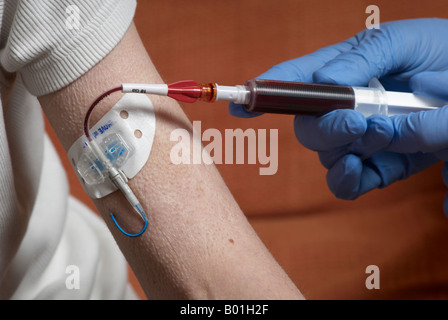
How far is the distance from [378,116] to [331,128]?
0.27 feet

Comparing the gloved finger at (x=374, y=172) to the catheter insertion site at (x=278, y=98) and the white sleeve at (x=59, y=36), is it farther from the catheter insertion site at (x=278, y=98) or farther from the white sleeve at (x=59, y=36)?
the white sleeve at (x=59, y=36)

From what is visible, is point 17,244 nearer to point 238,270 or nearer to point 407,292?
point 238,270

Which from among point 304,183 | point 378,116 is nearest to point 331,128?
point 378,116

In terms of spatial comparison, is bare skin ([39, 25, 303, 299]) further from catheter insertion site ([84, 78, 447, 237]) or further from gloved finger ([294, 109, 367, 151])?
gloved finger ([294, 109, 367, 151])

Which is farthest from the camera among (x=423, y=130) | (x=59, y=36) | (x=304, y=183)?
(x=304, y=183)

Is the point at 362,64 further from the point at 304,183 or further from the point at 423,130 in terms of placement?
the point at 304,183

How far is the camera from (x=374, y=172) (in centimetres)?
99

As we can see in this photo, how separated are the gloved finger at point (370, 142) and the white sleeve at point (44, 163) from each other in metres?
0.45

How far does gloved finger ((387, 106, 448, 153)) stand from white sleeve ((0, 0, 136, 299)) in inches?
19.7

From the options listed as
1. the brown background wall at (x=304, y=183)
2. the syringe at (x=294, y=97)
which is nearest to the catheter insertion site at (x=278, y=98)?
the syringe at (x=294, y=97)

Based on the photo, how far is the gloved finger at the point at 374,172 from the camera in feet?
3.13

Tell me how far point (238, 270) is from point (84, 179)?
262 millimetres

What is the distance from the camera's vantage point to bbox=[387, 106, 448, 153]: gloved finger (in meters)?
0.81
